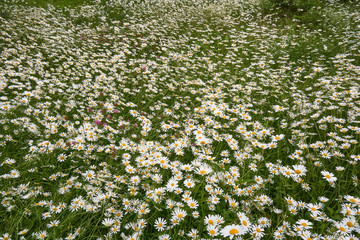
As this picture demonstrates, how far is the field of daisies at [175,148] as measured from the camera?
168 centimetres

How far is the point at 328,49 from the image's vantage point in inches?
202

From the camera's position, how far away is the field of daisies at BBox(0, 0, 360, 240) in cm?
168

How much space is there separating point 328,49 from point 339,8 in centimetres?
527

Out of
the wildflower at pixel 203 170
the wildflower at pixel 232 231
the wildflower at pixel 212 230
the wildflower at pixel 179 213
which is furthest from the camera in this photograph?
the wildflower at pixel 203 170

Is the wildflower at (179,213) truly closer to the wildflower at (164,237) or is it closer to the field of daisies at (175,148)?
the field of daisies at (175,148)

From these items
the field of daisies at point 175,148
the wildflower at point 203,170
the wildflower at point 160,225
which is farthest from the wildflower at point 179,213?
the wildflower at point 203,170

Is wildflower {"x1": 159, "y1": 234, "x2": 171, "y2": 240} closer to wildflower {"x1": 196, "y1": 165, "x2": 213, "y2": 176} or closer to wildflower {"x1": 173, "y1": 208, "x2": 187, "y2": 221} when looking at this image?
wildflower {"x1": 173, "y1": 208, "x2": 187, "y2": 221}

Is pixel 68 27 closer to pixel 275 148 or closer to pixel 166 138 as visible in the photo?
pixel 166 138

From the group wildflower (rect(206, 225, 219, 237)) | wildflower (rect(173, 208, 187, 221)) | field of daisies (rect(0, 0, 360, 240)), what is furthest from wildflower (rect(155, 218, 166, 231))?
wildflower (rect(206, 225, 219, 237))

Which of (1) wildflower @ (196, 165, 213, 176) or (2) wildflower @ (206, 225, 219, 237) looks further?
(1) wildflower @ (196, 165, 213, 176)

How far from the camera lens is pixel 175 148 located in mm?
2340

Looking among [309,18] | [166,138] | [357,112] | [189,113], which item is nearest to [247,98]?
[189,113]

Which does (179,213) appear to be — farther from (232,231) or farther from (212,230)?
(232,231)

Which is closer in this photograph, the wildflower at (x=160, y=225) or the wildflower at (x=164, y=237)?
the wildflower at (x=164, y=237)
